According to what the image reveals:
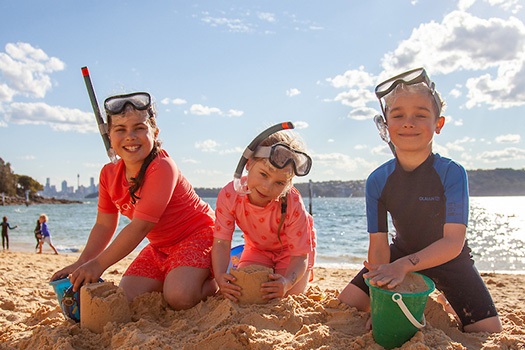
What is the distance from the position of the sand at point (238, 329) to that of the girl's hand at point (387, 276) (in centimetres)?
32

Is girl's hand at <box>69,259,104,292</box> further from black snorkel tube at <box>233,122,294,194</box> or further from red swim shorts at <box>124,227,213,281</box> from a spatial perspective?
black snorkel tube at <box>233,122,294,194</box>

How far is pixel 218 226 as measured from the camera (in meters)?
3.40

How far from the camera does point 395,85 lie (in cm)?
306

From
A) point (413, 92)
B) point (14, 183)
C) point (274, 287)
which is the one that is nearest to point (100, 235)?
point (274, 287)

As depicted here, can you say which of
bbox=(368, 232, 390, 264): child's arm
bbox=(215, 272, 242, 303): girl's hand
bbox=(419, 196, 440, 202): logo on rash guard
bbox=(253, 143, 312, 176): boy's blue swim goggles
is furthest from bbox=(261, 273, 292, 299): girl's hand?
bbox=(419, 196, 440, 202): logo on rash guard

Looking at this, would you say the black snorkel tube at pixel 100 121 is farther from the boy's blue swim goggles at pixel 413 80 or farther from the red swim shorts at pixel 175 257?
the boy's blue swim goggles at pixel 413 80

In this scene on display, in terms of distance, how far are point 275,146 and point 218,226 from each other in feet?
2.61

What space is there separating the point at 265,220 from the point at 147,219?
892mm

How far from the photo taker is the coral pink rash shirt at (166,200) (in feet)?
11.0

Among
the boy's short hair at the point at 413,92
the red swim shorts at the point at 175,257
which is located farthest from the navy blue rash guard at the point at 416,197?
the red swim shorts at the point at 175,257

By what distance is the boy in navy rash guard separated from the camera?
291cm

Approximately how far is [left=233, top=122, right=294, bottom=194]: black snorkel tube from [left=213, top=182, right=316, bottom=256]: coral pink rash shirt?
0.50 ft

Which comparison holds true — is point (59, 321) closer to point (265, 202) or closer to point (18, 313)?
point (18, 313)

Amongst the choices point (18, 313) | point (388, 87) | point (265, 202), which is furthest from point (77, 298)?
point (388, 87)
